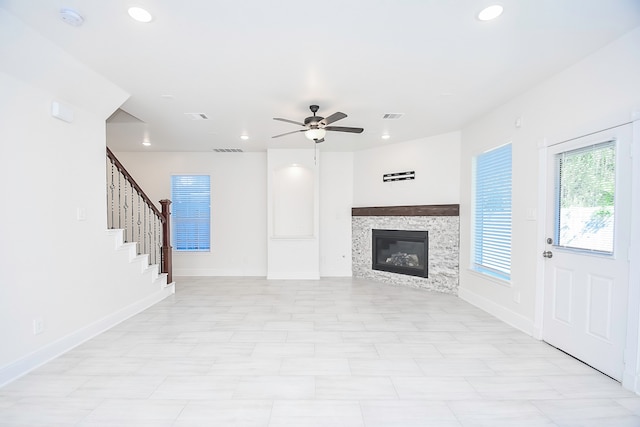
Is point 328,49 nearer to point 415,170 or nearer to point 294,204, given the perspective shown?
point 415,170

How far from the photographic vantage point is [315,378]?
246 centimetres

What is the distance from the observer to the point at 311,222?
22.2ft

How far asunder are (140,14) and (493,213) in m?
4.47

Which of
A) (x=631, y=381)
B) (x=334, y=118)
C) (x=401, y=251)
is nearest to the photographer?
(x=631, y=381)

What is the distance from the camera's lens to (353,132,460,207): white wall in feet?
17.2

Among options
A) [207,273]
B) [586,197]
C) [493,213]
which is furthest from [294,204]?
[586,197]

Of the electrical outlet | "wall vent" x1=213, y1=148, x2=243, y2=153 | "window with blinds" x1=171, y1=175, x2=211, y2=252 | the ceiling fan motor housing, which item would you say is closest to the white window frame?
the ceiling fan motor housing

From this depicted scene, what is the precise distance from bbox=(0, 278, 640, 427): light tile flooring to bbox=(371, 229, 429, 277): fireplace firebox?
1705 millimetres

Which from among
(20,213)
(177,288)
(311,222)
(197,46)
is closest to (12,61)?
(20,213)

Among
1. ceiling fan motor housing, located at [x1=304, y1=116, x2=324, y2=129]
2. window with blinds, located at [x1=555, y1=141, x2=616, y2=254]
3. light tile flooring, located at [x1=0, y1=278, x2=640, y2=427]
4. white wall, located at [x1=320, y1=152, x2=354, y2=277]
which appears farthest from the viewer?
white wall, located at [x1=320, y1=152, x2=354, y2=277]

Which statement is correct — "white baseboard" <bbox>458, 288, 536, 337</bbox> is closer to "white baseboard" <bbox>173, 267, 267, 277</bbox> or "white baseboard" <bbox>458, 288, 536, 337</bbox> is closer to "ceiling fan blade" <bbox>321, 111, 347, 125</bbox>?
"ceiling fan blade" <bbox>321, 111, 347, 125</bbox>

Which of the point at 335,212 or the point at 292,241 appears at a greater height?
the point at 335,212

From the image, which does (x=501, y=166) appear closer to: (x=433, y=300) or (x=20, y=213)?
(x=433, y=300)

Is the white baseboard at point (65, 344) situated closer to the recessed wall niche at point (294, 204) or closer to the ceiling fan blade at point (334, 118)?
the recessed wall niche at point (294, 204)
